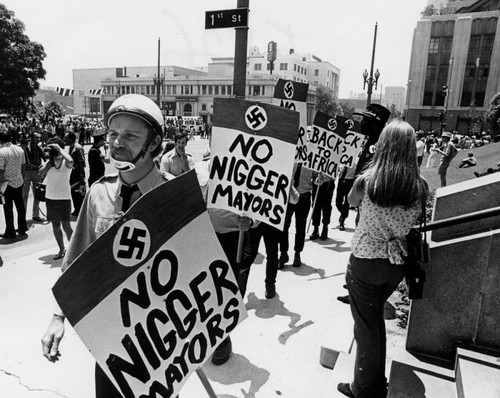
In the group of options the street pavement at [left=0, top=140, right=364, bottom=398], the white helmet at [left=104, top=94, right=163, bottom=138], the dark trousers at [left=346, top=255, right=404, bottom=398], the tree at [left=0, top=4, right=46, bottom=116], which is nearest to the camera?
the white helmet at [left=104, top=94, right=163, bottom=138]

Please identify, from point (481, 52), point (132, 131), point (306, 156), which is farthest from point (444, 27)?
point (132, 131)

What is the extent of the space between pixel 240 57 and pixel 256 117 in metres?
3.35

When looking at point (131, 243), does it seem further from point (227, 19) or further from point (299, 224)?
point (227, 19)

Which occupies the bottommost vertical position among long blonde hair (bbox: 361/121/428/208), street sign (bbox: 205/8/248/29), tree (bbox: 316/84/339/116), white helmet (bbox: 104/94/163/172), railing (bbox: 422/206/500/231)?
railing (bbox: 422/206/500/231)

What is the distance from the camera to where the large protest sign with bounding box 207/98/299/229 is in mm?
A: 3102

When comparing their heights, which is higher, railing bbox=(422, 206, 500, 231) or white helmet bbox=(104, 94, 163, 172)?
white helmet bbox=(104, 94, 163, 172)

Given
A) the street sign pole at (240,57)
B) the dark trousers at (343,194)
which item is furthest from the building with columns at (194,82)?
the street sign pole at (240,57)

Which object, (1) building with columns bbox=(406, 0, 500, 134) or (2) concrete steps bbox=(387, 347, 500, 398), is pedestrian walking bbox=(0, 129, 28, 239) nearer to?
(2) concrete steps bbox=(387, 347, 500, 398)

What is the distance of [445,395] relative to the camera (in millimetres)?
2494

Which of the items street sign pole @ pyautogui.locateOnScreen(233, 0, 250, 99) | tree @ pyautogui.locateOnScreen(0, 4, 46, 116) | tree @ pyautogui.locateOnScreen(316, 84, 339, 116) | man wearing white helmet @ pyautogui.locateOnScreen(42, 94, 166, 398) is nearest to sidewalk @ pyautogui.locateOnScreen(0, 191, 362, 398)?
man wearing white helmet @ pyautogui.locateOnScreen(42, 94, 166, 398)

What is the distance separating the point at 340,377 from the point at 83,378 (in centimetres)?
202

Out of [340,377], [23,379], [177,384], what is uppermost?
[177,384]

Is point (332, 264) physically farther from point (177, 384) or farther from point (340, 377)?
point (177, 384)

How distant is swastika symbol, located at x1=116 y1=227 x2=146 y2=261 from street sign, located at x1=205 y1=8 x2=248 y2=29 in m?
5.08
